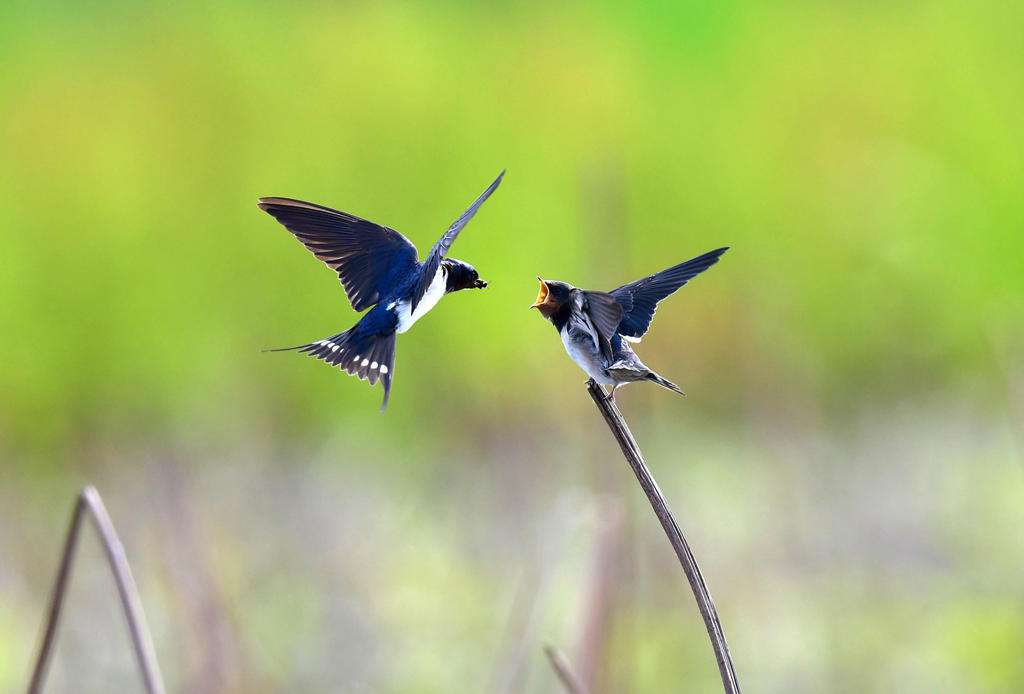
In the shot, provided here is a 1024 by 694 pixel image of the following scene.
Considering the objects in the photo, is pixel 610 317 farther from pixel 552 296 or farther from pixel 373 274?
pixel 373 274

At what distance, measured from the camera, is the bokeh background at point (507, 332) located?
2812 millimetres

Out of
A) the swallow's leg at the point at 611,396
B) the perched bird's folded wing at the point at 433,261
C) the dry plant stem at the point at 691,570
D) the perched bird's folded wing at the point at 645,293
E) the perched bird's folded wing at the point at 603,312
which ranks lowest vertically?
the dry plant stem at the point at 691,570

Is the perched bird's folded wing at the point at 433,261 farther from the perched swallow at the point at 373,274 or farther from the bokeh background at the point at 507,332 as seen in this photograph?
the bokeh background at the point at 507,332

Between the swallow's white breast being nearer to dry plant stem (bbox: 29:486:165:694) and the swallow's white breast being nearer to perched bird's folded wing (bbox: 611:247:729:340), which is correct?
perched bird's folded wing (bbox: 611:247:729:340)

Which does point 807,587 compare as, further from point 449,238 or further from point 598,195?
point 449,238

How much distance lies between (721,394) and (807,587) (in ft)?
2.98

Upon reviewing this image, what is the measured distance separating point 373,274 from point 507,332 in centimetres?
263

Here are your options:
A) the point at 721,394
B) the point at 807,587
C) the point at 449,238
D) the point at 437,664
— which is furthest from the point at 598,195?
the point at 721,394

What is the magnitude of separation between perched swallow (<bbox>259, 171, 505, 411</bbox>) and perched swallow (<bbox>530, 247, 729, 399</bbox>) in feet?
0.11

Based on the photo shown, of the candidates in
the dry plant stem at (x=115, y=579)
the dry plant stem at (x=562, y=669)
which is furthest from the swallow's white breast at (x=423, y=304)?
the dry plant stem at (x=115, y=579)

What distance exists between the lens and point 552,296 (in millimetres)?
509

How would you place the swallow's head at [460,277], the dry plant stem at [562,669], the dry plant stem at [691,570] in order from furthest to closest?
1. the dry plant stem at [562,669]
2. the swallow's head at [460,277]
3. the dry plant stem at [691,570]

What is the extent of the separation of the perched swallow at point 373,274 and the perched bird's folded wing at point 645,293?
0.25 feet

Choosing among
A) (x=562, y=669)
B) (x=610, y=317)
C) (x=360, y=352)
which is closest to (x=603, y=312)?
(x=610, y=317)
